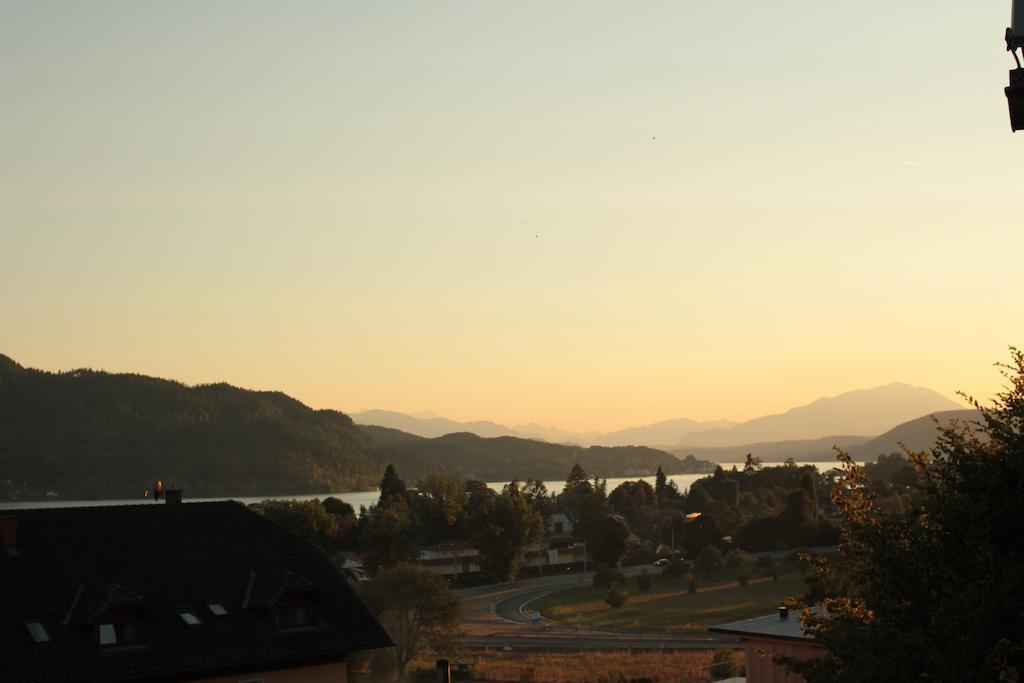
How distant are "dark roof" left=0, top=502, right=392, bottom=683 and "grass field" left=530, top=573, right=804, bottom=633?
48076mm

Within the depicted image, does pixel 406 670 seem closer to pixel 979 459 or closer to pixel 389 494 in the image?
pixel 979 459

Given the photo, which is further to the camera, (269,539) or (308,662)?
(269,539)

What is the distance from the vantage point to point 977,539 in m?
14.5

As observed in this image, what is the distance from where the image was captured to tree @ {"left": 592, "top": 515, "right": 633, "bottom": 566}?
124375 mm

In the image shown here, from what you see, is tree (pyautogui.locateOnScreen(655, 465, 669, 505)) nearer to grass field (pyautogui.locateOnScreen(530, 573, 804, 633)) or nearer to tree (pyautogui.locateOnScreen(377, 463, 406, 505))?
tree (pyautogui.locateOnScreen(377, 463, 406, 505))

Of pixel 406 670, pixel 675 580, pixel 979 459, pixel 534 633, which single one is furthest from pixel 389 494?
pixel 979 459

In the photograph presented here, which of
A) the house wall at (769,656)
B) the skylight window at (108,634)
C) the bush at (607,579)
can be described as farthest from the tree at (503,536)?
the skylight window at (108,634)

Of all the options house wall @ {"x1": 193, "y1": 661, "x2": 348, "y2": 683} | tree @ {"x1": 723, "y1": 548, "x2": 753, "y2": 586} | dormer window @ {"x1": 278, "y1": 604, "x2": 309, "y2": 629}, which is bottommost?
tree @ {"x1": 723, "y1": 548, "x2": 753, "y2": 586}

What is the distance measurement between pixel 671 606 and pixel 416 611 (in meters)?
33.7

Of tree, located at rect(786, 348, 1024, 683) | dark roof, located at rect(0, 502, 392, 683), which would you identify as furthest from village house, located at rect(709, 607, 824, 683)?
dark roof, located at rect(0, 502, 392, 683)

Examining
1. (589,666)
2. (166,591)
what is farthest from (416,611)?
(166,591)

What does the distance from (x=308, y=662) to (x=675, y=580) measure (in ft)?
275

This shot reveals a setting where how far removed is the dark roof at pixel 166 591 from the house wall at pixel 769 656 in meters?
9.57

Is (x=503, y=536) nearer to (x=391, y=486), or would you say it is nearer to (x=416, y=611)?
(x=391, y=486)
